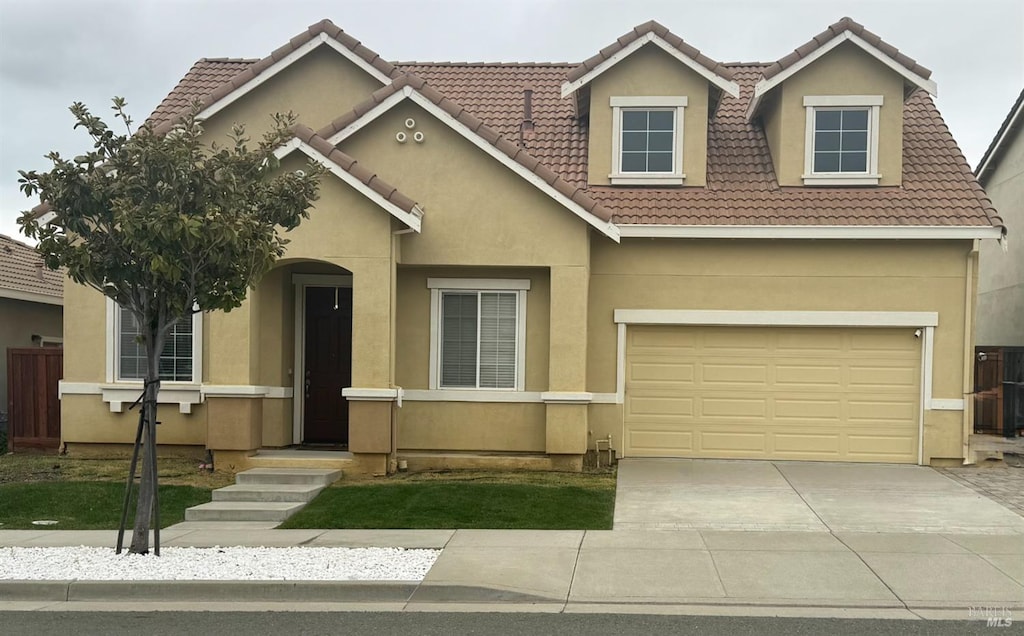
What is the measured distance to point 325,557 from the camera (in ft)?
27.3

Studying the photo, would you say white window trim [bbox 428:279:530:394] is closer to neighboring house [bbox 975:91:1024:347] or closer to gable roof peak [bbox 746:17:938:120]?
gable roof peak [bbox 746:17:938:120]

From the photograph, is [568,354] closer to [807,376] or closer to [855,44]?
[807,376]

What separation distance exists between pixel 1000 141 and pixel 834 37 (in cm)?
746

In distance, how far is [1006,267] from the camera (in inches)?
729

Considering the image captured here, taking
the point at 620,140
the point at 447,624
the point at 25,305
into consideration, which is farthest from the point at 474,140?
the point at 25,305

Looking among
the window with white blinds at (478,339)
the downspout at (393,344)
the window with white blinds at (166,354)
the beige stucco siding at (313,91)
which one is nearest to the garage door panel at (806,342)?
the window with white blinds at (478,339)

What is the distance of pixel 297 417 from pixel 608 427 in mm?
4750

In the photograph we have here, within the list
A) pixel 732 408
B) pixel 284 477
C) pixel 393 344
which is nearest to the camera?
pixel 284 477

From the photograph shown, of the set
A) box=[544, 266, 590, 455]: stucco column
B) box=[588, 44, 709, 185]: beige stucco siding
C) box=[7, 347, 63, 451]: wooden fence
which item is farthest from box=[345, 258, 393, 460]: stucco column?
box=[7, 347, 63, 451]: wooden fence

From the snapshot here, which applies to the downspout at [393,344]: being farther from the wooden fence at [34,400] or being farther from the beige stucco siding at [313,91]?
the wooden fence at [34,400]

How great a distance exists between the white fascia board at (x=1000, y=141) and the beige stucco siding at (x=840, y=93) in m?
5.72

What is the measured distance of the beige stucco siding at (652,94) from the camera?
13984 mm

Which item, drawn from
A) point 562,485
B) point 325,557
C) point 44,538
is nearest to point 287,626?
point 325,557

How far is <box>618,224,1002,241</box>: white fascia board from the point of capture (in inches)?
504
